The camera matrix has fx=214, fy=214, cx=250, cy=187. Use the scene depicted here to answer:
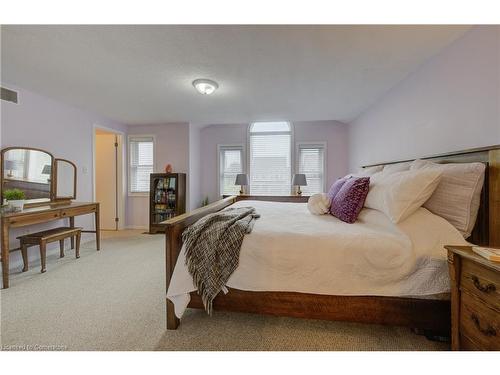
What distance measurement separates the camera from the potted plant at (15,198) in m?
2.36

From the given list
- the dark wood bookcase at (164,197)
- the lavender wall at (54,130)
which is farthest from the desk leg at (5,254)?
the dark wood bookcase at (164,197)

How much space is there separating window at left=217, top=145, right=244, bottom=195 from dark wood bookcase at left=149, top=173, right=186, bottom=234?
0.95 metres

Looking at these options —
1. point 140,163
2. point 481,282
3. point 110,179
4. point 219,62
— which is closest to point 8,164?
point 110,179

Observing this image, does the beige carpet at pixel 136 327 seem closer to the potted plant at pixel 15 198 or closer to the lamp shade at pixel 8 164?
the potted plant at pixel 15 198

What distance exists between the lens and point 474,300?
1011 millimetres

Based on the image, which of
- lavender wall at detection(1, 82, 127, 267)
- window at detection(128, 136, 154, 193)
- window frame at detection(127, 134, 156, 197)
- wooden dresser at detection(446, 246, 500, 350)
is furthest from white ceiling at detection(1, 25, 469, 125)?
wooden dresser at detection(446, 246, 500, 350)

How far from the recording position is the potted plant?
2359 mm

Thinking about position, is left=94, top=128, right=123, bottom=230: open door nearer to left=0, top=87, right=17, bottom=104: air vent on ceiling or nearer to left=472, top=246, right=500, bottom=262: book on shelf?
left=0, top=87, right=17, bottom=104: air vent on ceiling

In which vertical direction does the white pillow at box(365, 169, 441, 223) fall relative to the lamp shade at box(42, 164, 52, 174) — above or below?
below

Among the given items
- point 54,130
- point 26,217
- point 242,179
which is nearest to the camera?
point 26,217

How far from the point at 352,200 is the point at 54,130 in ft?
13.7

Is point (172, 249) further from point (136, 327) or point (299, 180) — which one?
point (299, 180)

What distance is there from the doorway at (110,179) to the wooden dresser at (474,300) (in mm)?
5262
